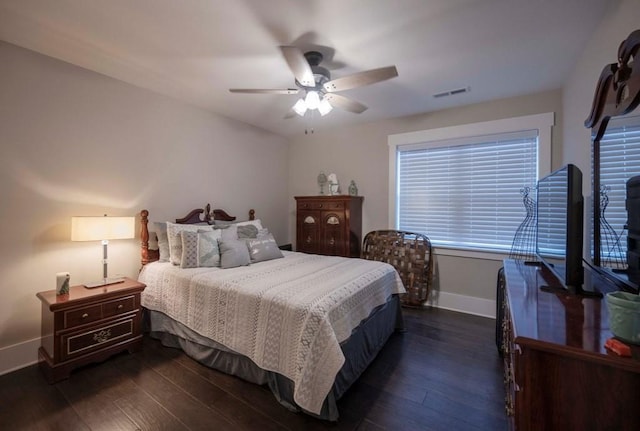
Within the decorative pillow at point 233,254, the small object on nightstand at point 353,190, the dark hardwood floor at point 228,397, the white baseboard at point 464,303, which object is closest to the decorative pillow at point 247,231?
the decorative pillow at point 233,254

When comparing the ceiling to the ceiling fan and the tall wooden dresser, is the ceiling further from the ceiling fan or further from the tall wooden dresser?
the tall wooden dresser

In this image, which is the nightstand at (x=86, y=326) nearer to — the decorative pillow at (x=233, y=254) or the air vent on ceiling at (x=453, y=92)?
the decorative pillow at (x=233, y=254)

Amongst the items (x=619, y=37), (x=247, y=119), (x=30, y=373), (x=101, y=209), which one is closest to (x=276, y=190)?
(x=247, y=119)

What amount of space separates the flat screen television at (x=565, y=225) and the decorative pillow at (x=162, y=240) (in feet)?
11.1

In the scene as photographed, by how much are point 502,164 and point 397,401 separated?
2.95 meters

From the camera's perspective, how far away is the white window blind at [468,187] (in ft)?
10.6

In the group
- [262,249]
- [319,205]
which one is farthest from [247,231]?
[319,205]

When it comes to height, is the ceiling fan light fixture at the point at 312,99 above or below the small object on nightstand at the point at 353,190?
above

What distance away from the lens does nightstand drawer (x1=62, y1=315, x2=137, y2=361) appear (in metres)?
2.14

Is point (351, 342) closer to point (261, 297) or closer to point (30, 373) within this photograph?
point (261, 297)

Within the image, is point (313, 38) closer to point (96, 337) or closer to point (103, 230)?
point (103, 230)

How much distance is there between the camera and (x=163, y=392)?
1.96 m

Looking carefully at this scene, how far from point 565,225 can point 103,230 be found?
11.2ft

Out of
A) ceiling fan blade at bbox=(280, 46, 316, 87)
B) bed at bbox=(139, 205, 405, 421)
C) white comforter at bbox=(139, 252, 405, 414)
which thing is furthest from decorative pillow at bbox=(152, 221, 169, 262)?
ceiling fan blade at bbox=(280, 46, 316, 87)
